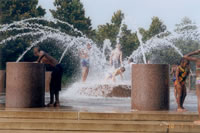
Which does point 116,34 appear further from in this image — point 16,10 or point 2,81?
point 2,81

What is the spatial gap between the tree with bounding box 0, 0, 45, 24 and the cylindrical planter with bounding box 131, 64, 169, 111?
33539mm

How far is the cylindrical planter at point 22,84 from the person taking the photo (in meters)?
9.55

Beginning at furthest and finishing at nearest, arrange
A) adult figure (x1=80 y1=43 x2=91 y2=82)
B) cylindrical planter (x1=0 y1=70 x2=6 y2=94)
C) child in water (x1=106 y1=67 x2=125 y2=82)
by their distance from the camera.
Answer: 1. cylindrical planter (x1=0 y1=70 x2=6 y2=94)
2. adult figure (x1=80 y1=43 x2=91 y2=82)
3. child in water (x1=106 y1=67 x2=125 y2=82)

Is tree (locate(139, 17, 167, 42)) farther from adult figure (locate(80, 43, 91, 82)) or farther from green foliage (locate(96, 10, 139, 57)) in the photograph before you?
adult figure (locate(80, 43, 91, 82))

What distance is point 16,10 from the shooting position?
42312mm

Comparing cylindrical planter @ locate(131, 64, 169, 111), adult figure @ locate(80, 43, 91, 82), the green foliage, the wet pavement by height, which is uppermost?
the green foliage

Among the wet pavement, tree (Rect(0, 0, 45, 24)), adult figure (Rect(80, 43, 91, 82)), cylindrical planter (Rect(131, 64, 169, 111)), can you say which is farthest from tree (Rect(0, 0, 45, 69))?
cylindrical planter (Rect(131, 64, 169, 111))

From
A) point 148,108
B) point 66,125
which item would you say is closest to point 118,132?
point 66,125

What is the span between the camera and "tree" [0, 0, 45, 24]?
4150 cm

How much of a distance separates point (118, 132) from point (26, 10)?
3789cm

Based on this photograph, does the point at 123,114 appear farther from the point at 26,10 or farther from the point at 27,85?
the point at 26,10

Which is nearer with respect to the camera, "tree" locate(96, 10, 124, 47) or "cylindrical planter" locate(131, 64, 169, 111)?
"cylindrical planter" locate(131, 64, 169, 111)

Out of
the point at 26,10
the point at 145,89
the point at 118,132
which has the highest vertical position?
the point at 26,10

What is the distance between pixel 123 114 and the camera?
826 cm
